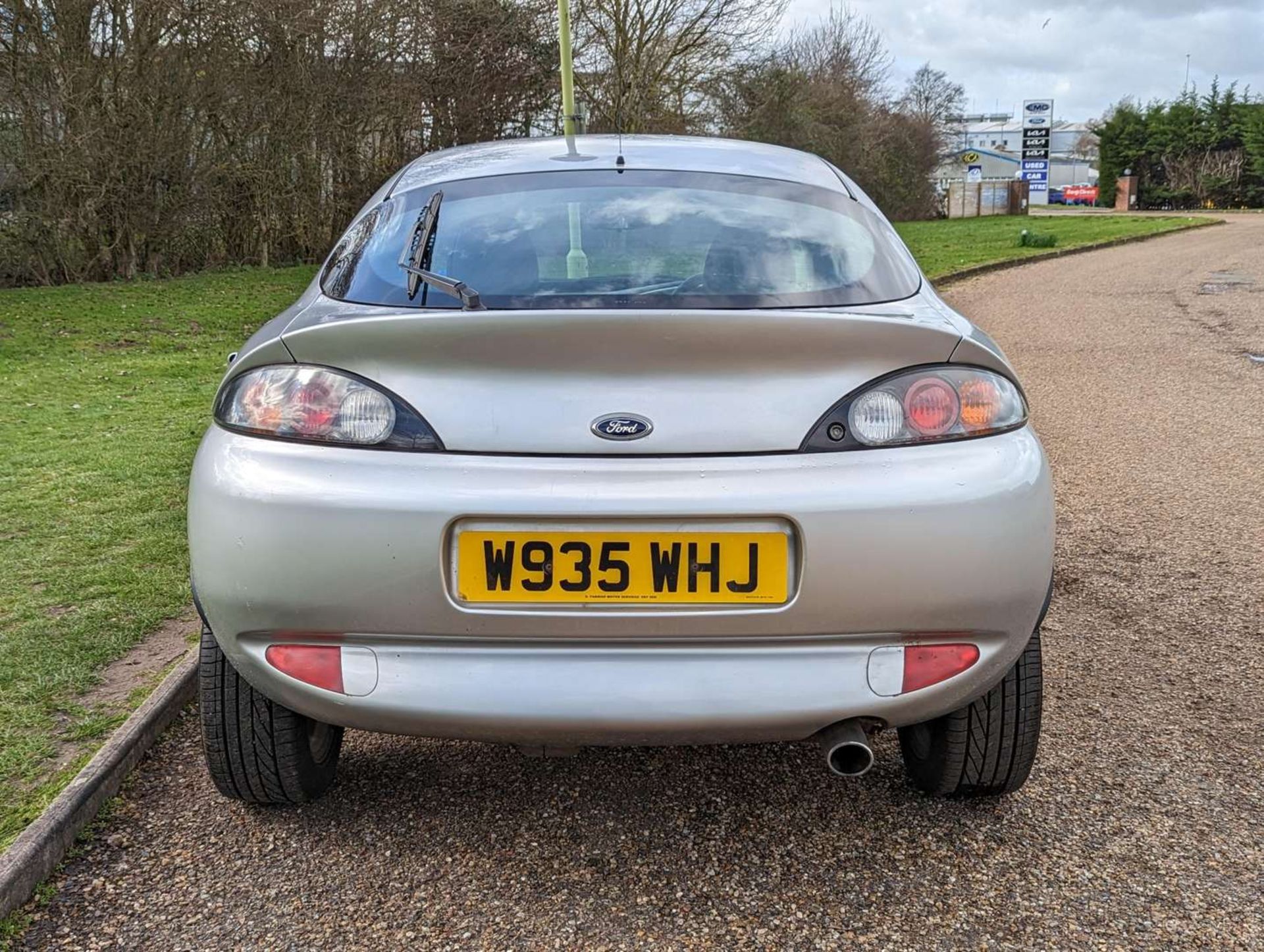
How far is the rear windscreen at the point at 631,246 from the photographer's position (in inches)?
88.7

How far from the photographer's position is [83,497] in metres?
5.17

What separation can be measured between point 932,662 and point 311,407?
1.23m

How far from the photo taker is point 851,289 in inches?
91.4

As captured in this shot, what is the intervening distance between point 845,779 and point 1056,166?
99.9 meters

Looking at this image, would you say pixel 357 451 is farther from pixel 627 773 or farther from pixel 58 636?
pixel 58 636

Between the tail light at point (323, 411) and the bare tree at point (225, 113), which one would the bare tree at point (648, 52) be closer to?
the bare tree at point (225, 113)

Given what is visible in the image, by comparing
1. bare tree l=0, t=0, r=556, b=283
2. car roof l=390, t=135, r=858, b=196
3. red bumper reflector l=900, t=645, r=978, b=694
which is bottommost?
red bumper reflector l=900, t=645, r=978, b=694

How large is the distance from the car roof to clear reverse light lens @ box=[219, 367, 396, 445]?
2.97 ft

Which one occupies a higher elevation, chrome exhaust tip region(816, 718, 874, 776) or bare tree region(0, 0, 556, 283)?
bare tree region(0, 0, 556, 283)

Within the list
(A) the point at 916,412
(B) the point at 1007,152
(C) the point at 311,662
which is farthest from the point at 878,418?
(B) the point at 1007,152

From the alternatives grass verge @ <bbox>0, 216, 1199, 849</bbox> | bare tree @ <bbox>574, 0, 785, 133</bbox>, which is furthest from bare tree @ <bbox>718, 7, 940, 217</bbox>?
grass verge @ <bbox>0, 216, 1199, 849</bbox>

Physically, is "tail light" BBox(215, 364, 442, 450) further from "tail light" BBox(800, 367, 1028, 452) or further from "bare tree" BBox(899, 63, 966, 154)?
"bare tree" BBox(899, 63, 966, 154)

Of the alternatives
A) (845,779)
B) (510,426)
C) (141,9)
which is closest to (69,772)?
(510,426)

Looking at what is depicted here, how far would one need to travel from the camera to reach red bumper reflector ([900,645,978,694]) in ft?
6.63
